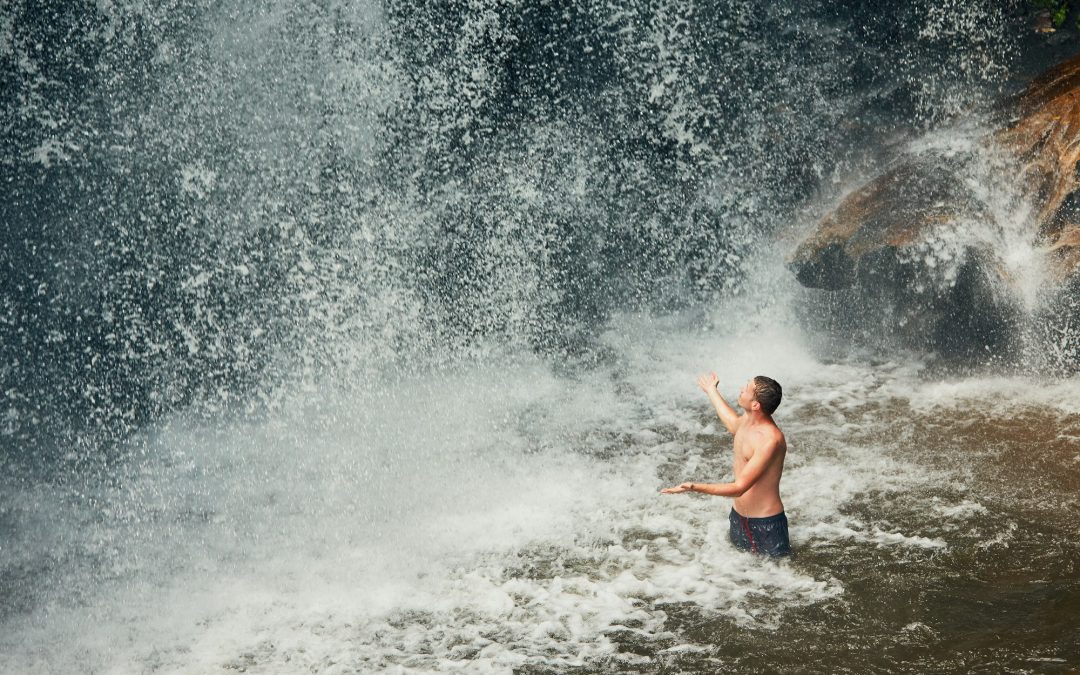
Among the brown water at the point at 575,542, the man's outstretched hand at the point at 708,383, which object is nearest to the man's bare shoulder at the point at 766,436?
the man's outstretched hand at the point at 708,383

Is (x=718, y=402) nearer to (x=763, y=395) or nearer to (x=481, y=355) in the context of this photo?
(x=763, y=395)

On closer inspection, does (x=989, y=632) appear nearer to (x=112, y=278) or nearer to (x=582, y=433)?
(x=582, y=433)

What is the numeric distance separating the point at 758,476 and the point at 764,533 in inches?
19.9

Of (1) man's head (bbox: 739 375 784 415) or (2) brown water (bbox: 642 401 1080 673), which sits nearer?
(2) brown water (bbox: 642 401 1080 673)

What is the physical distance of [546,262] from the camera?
47.2 feet

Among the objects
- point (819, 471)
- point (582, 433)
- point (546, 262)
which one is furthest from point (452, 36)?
point (819, 471)

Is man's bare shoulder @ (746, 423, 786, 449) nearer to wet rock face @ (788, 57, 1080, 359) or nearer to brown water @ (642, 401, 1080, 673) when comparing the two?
brown water @ (642, 401, 1080, 673)

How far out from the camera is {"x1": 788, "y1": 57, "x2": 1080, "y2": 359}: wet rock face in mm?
9648

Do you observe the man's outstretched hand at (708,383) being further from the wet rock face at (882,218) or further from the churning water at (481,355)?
the wet rock face at (882,218)

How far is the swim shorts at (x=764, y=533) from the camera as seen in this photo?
21.9 ft

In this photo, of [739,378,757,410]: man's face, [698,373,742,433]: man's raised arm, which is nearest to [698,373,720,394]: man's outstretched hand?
[698,373,742,433]: man's raised arm

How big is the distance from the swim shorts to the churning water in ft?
0.36

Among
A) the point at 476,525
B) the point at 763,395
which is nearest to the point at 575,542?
the point at 476,525

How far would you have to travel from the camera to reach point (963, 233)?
10.1 metres
